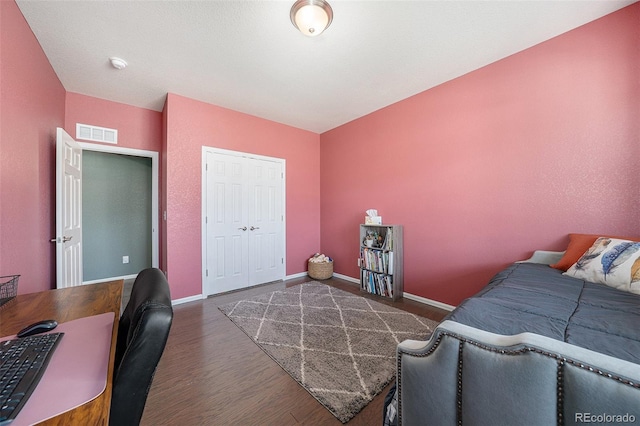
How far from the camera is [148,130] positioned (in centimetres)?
336

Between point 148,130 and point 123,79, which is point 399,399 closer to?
→ point 123,79

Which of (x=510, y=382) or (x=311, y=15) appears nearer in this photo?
(x=510, y=382)

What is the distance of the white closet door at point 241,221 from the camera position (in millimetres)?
3285

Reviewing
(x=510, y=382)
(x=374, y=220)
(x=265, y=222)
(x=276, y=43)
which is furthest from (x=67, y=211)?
(x=510, y=382)

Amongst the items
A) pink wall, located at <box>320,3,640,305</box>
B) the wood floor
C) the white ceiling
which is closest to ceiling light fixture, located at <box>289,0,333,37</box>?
the white ceiling

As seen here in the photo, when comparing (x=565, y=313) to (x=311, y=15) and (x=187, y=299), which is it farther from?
(x=187, y=299)

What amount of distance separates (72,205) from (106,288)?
1928 millimetres

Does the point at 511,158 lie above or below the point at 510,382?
above

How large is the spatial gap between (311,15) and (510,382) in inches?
85.3

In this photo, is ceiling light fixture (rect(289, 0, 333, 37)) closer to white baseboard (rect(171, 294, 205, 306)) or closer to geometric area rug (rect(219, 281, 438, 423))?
geometric area rug (rect(219, 281, 438, 423))

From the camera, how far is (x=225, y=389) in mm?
1560

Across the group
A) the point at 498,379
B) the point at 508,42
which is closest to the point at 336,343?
the point at 498,379
